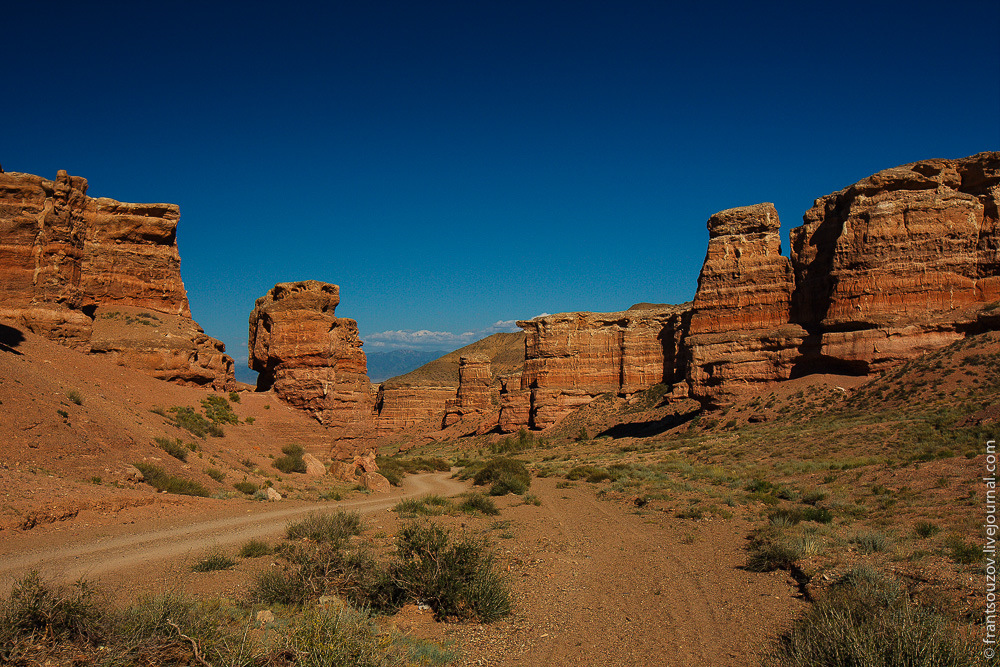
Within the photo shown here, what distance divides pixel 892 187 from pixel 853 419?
609 inches

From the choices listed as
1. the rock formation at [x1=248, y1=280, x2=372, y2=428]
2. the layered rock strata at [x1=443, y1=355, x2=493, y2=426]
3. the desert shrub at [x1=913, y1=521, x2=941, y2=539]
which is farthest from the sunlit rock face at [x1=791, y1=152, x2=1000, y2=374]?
the layered rock strata at [x1=443, y1=355, x2=493, y2=426]

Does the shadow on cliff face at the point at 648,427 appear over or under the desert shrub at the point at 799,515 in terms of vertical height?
under

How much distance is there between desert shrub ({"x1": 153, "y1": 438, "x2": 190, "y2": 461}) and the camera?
17984mm

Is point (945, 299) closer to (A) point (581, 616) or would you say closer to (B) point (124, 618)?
(A) point (581, 616)

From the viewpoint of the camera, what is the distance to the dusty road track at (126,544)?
8.28 metres

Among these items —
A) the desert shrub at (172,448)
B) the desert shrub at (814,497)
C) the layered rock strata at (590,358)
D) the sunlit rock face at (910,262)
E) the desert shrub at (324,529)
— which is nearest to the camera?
the desert shrub at (324,529)

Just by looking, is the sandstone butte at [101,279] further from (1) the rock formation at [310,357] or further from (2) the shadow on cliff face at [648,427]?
(2) the shadow on cliff face at [648,427]

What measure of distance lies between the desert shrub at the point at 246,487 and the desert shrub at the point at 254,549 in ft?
28.4

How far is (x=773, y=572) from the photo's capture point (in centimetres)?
958

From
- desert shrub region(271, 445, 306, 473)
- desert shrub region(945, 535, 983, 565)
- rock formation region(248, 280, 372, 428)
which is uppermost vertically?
rock formation region(248, 280, 372, 428)

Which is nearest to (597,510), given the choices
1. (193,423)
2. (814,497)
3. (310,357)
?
(814,497)

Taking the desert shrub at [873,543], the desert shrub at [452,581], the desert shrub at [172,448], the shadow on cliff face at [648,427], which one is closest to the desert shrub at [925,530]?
the desert shrub at [873,543]

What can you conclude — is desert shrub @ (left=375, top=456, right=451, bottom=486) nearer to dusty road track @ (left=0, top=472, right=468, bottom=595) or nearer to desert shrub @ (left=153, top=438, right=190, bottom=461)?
desert shrub @ (left=153, top=438, right=190, bottom=461)

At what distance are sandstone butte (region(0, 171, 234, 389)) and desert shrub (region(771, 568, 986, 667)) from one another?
24.5m
